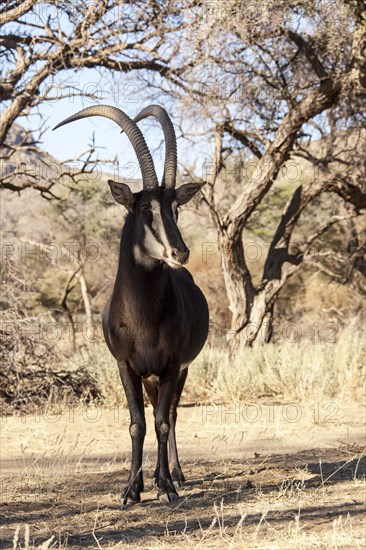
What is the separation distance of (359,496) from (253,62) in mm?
11578

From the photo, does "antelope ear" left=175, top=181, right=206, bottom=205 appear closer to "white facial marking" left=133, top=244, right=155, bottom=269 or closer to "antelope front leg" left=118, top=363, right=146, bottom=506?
"white facial marking" left=133, top=244, right=155, bottom=269

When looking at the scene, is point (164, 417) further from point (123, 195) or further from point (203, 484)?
point (123, 195)

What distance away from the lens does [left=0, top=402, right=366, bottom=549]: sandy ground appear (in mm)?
5078

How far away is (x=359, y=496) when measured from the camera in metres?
6.12

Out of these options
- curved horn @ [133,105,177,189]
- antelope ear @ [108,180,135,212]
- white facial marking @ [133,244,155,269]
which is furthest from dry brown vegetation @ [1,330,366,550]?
curved horn @ [133,105,177,189]

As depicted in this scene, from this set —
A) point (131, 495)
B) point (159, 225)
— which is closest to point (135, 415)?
point (131, 495)

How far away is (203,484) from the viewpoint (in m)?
7.04

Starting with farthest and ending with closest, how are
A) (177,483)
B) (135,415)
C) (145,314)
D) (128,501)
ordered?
(177,483)
(135,415)
(145,314)
(128,501)

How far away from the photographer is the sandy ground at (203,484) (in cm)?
508

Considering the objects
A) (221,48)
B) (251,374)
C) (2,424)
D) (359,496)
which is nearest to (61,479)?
(359,496)

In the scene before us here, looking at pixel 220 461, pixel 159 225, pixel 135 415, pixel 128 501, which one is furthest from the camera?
pixel 220 461

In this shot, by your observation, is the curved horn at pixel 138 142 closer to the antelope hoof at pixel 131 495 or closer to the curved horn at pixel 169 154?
the curved horn at pixel 169 154

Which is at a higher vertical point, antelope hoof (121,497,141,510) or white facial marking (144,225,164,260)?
white facial marking (144,225,164,260)

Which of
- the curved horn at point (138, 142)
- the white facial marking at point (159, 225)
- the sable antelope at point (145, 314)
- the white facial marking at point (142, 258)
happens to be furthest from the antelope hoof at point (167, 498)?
the curved horn at point (138, 142)
